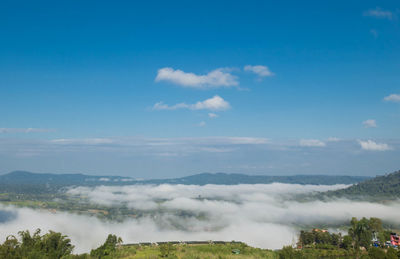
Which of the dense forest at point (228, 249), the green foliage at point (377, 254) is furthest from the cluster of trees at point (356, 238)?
the green foliage at point (377, 254)

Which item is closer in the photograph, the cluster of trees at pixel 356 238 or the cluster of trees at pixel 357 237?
the cluster of trees at pixel 356 238

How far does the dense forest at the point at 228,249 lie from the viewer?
71188mm

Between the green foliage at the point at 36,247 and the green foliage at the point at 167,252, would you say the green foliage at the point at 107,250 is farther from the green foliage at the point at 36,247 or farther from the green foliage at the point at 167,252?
the green foliage at the point at 167,252

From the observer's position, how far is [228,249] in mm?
96000

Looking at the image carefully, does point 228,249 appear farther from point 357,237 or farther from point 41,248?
→ point 41,248

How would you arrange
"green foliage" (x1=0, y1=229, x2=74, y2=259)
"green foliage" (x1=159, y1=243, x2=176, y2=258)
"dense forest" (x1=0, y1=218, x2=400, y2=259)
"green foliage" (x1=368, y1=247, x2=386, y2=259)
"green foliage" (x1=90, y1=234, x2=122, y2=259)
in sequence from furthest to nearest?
"green foliage" (x1=159, y1=243, x2=176, y2=258)
"green foliage" (x1=90, y1=234, x2=122, y2=259)
"dense forest" (x1=0, y1=218, x2=400, y2=259)
"green foliage" (x1=0, y1=229, x2=74, y2=259)
"green foliage" (x1=368, y1=247, x2=386, y2=259)

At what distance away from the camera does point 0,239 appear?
170000mm

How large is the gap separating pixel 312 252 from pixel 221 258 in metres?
26.5

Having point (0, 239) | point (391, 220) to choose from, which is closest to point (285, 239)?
point (391, 220)

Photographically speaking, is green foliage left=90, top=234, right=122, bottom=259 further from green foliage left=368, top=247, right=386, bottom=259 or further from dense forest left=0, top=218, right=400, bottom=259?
green foliage left=368, top=247, right=386, bottom=259

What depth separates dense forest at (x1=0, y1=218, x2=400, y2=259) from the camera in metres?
71.2

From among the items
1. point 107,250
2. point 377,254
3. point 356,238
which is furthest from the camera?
point 356,238

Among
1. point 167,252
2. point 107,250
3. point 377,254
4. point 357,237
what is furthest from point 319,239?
point 107,250

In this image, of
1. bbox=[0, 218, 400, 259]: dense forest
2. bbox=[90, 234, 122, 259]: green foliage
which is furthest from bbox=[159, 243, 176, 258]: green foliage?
bbox=[90, 234, 122, 259]: green foliage
